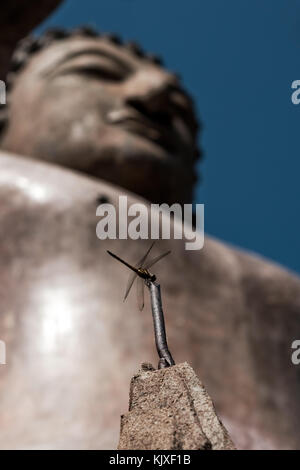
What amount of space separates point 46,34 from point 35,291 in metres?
3.87

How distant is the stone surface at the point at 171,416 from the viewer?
71.5 inches

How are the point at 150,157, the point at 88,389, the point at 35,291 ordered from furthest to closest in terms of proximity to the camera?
the point at 150,157 < the point at 35,291 < the point at 88,389

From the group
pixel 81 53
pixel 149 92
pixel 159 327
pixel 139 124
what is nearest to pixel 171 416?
pixel 159 327

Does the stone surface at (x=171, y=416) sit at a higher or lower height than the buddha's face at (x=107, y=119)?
lower

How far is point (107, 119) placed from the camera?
7.30 m

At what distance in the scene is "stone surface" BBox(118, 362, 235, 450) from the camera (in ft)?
5.96

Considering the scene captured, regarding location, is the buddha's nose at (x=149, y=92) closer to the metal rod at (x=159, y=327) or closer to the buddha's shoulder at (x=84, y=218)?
the buddha's shoulder at (x=84, y=218)

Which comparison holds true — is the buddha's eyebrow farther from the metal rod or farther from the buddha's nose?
the metal rod

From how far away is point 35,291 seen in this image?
5.43 meters

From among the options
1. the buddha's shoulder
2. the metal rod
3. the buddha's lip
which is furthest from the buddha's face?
the metal rod

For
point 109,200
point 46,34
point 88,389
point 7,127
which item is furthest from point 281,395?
point 46,34

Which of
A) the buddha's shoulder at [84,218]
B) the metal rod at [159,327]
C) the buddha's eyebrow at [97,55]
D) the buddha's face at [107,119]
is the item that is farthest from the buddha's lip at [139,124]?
the metal rod at [159,327]

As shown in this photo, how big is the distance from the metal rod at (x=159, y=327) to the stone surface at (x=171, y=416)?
3cm
